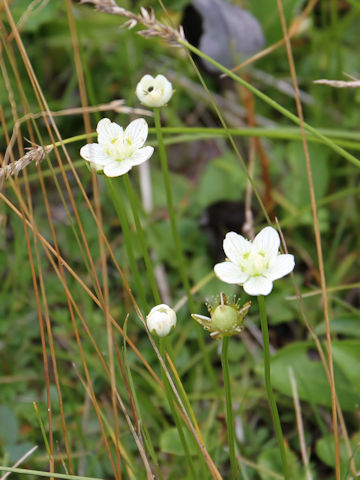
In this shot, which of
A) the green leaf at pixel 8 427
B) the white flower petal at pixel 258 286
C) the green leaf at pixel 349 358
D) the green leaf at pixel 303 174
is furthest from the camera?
the green leaf at pixel 303 174

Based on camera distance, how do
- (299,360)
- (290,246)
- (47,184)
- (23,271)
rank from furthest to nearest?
(47,184), (290,246), (23,271), (299,360)

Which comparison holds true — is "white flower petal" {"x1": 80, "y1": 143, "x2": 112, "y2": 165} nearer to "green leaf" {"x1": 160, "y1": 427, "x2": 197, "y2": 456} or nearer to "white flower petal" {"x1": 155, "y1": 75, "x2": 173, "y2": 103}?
"white flower petal" {"x1": 155, "y1": 75, "x2": 173, "y2": 103}

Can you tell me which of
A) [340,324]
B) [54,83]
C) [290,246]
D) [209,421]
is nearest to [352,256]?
[290,246]

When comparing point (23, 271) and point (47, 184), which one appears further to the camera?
point (47, 184)

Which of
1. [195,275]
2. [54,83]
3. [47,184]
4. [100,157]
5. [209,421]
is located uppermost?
[100,157]

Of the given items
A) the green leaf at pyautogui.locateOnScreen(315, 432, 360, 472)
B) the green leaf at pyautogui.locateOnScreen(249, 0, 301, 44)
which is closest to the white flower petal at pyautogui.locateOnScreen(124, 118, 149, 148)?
the green leaf at pyautogui.locateOnScreen(315, 432, 360, 472)

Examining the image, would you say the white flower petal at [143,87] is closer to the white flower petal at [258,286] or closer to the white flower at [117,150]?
the white flower at [117,150]

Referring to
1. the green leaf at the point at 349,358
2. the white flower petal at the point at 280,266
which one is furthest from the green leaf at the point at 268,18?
the white flower petal at the point at 280,266

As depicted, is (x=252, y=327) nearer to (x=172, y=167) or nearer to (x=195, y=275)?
(x=195, y=275)
